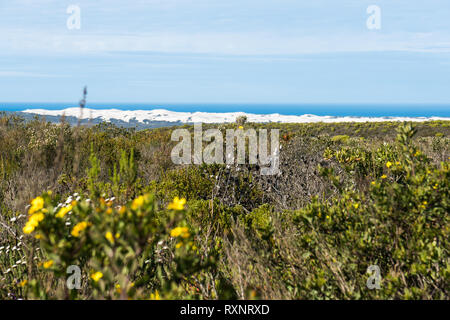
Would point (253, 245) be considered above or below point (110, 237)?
below

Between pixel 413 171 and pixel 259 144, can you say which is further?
pixel 259 144

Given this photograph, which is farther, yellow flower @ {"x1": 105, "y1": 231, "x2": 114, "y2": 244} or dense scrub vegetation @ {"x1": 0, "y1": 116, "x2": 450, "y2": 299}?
dense scrub vegetation @ {"x1": 0, "y1": 116, "x2": 450, "y2": 299}

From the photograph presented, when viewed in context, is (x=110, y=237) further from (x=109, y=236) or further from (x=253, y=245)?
(x=253, y=245)

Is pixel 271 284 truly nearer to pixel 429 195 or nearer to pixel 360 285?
pixel 360 285

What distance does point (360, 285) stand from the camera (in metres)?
2.50

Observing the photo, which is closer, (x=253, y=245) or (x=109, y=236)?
(x=109, y=236)

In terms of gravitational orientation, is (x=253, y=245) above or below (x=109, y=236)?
below

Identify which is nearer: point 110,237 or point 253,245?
point 110,237

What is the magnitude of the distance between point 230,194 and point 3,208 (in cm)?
323

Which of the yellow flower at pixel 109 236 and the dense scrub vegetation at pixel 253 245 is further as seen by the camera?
the dense scrub vegetation at pixel 253 245

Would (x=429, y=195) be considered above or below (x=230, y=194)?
above

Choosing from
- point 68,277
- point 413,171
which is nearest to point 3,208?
point 68,277

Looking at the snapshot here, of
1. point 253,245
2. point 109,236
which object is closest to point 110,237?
point 109,236
